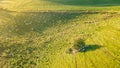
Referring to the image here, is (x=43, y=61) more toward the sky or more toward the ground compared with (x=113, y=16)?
more toward the ground

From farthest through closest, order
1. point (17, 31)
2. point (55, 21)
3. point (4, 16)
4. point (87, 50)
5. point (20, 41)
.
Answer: point (4, 16) < point (55, 21) < point (17, 31) < point (20, 41) < point (87, 50)

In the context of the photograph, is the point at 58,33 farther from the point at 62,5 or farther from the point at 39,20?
the point at 62,5

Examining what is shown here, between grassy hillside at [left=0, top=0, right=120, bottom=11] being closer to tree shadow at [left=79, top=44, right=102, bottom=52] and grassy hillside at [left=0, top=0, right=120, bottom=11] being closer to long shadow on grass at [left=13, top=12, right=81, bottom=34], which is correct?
long shadow on grass at [left=13, top=12, right=81, bottom=34]

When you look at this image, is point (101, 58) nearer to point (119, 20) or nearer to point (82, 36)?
point (82, 36)

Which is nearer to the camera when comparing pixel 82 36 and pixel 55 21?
pixel 82 36

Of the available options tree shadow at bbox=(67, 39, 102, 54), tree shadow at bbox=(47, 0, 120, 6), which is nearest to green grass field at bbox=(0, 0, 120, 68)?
tree shadow at bbox=(47, 0, 120, 6)

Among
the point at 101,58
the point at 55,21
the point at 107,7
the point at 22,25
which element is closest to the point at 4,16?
the point at 22,25

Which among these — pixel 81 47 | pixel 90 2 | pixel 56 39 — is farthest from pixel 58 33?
pixel 90 2
